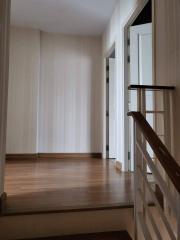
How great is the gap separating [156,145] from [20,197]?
1393 mm

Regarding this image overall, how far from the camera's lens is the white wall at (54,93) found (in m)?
4.73

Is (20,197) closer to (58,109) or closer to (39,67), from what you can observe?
(58,109)

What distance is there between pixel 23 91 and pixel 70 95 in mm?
1043

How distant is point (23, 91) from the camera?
188 inches

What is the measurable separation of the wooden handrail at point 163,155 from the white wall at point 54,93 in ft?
12.0

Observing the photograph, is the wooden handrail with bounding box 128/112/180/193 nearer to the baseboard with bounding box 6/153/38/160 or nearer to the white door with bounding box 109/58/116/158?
the white door with bounding box 109/58/116/158

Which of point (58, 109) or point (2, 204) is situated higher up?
point (58, 109)

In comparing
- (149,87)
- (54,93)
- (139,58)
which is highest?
(139,58)

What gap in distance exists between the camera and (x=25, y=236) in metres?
1.61

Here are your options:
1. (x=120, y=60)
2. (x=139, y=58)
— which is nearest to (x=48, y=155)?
(x=120, y=60)

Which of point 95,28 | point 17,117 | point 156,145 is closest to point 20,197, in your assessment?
point 156,145

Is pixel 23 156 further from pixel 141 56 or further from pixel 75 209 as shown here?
pixel 75 209

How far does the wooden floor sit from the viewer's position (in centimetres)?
173

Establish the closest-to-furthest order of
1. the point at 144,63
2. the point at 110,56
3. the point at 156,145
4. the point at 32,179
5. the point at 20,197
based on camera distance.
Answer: the point at 156,145 < the point at 20,197 < the point at 32,179 < the point at 144,63 < the point at 110,56
